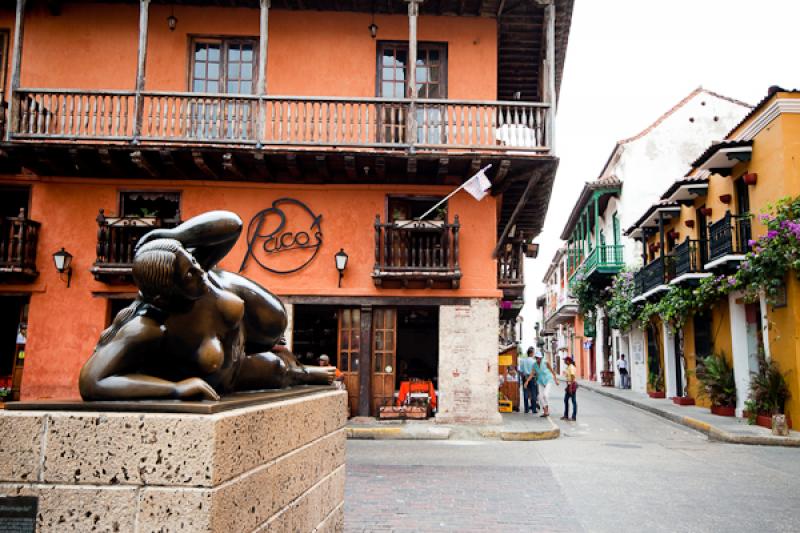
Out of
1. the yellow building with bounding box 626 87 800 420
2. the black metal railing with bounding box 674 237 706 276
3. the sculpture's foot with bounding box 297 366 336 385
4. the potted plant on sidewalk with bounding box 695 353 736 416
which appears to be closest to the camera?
the sculpture's foot with bounding box 297 366 336 385

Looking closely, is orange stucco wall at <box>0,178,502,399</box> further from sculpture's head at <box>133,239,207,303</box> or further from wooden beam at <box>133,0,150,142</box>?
sculpture's head at <box>133,239,207,303</box>

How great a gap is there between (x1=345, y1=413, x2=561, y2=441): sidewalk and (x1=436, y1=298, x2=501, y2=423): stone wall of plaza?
335mm

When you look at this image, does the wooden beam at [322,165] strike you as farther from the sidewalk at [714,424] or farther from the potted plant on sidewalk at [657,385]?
the potted plant on sidewalk at [657,385]

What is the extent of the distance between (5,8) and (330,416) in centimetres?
1529

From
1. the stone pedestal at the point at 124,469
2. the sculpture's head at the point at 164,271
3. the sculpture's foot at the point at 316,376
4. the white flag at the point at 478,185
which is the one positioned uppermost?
the white flag at the point at 478,185

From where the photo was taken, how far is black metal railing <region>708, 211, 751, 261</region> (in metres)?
15.8

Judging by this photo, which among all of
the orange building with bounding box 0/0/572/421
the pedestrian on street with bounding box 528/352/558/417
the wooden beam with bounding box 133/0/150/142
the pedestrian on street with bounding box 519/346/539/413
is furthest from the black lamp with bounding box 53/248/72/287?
the pedestrian on street with bounding box 528/352/558/417

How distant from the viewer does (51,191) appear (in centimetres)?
1400

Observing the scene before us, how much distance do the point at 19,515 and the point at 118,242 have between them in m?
12.5

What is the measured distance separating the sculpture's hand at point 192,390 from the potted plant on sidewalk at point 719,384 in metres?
17.4

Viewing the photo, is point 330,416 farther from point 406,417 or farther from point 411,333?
point 411,333

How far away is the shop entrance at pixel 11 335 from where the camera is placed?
47.5 ft

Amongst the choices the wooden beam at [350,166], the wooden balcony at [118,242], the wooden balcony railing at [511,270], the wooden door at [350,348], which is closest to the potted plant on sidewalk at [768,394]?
the wooden balcony railing at [511,270]

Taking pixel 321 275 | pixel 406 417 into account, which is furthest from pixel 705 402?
pixel 321 275
